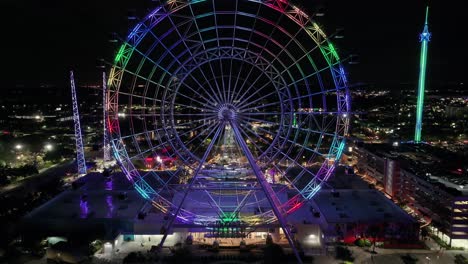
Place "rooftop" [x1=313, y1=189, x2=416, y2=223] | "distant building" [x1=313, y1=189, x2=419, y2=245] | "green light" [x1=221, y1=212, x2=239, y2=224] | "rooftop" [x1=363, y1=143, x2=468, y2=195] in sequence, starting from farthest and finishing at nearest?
"rooftop" [x1=363, y1=143, x2=468, y2=195] → "rooftop" [x1=313, y1=189, x2=416, y2=223] → "distant building" [x1=313, y1=189, x2=419, y2=245] → "green light" [x1=221, y1=212, x2=239, y2=224]

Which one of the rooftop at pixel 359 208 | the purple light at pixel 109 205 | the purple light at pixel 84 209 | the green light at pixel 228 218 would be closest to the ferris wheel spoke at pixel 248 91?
the green light at pixel 228 218

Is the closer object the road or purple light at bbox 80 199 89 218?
purple light at bbox 80 199 89 218

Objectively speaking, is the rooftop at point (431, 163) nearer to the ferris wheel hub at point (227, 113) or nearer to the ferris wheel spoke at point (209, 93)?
the ferris wheel hub at point (227, 113)

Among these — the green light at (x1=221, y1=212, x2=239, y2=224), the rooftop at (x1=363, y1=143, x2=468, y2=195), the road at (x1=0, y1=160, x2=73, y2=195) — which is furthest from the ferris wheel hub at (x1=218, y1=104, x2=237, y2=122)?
the road at (x1=0, y1=160, x2=73, y2=195)

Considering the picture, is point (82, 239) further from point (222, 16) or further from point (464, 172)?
point (464, 172)

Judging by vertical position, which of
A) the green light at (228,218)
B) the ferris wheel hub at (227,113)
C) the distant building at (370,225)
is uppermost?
the ferris wheel hub at (227,113)

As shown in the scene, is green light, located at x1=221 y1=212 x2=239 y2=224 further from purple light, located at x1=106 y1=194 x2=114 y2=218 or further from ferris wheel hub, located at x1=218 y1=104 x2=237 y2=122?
purple light, located at x1=106 y1=194 x2=114 y2=218

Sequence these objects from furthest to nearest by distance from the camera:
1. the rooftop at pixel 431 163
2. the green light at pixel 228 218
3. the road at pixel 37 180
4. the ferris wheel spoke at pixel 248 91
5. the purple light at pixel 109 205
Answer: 1. the road at pixel 37 180
2. the rooftop at pixel 431 163
3. the purple light at pixel 109 205
4. the green light at pixel 228 218
5. the ferris wheel spoke at pixel 248 91

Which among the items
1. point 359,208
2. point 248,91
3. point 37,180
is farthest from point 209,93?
point 37,180

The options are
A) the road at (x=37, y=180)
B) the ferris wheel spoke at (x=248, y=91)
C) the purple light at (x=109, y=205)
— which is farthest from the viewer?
the road at (x=37, y=180)

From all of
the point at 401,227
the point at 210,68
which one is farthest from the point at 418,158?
the point at 210,68

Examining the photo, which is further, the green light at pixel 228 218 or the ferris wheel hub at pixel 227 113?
the green light at pixel 228 218
